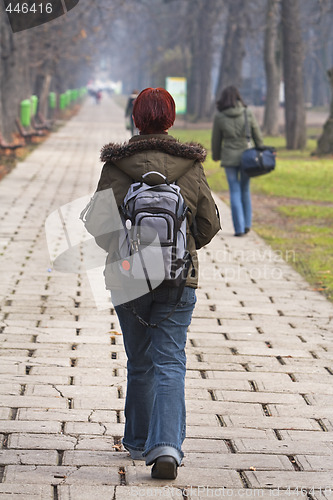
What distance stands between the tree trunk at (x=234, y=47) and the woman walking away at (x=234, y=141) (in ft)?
88.1

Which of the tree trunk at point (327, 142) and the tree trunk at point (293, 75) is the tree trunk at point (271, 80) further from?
the tree trunk at point (327, 142)

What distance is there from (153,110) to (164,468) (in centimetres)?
150

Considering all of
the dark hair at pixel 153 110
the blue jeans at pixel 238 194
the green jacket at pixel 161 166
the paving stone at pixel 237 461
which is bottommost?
the blue jeans at pixel 238 194

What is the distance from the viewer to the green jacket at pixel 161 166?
3.78 meters

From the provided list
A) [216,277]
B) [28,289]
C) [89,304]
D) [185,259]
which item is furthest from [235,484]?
[216,277]

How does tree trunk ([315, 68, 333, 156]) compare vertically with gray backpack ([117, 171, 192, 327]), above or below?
below

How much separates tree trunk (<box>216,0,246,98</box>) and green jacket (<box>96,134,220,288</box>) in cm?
3420

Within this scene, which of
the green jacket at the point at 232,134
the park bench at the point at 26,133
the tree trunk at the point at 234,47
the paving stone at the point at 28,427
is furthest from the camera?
the tree trunk at the point at 234,47

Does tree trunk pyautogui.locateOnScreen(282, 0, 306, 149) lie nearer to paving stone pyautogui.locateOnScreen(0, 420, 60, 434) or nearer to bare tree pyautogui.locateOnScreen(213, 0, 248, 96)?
bare tree pyautogui.locateOnScreen(213, 0, 248, 96)

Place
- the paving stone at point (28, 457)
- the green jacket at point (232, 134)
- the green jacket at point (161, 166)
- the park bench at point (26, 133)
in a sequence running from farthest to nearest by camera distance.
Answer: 1. the park bench at point (26, 133)
2. the green jacket at point (232, 134)
3. the paving stone at point (28, 457)
4. the green jacket at point (161, 166)

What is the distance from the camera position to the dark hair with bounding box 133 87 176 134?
383 cm

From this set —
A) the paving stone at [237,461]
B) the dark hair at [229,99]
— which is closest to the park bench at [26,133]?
the dark hair at [229,99]

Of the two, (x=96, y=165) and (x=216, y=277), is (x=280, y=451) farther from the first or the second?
(x=96, y=165)

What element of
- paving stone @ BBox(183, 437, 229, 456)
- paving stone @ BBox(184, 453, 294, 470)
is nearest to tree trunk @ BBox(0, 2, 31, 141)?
paving stone @ BBox(183, 437, 229, 456)
